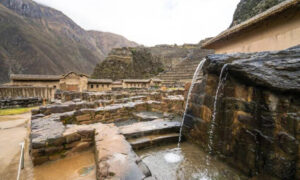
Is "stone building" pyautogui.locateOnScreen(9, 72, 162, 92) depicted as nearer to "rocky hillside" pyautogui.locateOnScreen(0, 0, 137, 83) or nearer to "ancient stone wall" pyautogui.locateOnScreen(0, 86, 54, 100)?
"ancient stone wall" pyautogui.locateOnScreen(0, 86, 54, 100)

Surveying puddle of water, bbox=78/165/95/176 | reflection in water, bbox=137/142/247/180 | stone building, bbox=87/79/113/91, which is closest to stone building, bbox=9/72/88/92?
stone building, bbox=87/79/113/91

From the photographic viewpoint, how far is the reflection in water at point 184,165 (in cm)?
234

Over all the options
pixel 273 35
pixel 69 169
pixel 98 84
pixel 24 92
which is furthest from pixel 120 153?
pixel 98 84

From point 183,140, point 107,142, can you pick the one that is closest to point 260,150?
point 183,140

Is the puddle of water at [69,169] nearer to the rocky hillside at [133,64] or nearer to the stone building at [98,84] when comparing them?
the stone building at [98,84]

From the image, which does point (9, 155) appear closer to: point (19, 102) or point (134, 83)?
point (19, 102)

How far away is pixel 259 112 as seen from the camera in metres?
2.12

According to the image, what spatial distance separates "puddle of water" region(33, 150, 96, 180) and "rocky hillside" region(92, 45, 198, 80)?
42811mm

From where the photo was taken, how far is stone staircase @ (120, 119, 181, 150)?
10.9 feet

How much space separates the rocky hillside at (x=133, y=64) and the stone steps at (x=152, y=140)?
42359 millimetres

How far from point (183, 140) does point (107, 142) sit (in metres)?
2.21

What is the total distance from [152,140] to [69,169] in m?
1.85

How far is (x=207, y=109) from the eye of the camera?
3.07 metres

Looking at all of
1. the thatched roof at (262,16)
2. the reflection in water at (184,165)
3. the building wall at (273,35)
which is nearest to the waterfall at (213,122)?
the reflection in water at (184,165)
